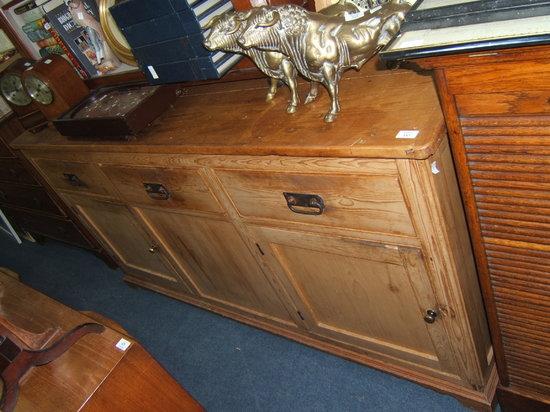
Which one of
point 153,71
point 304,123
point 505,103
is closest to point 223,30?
point 304,123

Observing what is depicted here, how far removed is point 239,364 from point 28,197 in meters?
1.83

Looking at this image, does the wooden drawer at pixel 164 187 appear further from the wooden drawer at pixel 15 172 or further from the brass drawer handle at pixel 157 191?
the wooden drawer at pixel 15 172

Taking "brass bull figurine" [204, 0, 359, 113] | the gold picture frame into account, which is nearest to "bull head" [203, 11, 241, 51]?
"brass bull figurine" [204, 0, 359, 113]

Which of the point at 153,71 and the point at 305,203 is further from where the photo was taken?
the point at 153,71

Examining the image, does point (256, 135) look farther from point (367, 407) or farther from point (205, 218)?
point (367, 407)

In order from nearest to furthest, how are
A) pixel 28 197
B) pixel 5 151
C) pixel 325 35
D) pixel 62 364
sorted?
pixel 325 35 → pixel 62 364 → pixel 5 151 → pixel 28 197

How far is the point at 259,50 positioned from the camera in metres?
1.11

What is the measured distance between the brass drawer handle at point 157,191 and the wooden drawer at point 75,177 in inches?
10.7

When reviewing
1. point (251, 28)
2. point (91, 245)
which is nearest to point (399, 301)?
point (251, 28)

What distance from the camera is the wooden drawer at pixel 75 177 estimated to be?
5.48 ft

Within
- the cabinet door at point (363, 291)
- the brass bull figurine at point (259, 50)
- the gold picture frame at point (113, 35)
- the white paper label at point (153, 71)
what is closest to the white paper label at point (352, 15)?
the brass bull figurine at point (259, 50)

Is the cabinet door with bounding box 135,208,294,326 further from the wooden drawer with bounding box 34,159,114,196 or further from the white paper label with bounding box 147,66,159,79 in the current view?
the white paper label with bounding box 147,66,159,79

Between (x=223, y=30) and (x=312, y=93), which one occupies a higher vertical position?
(x=223, y=30)

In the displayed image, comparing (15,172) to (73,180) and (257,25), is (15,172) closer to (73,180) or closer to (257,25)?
(73,180)
